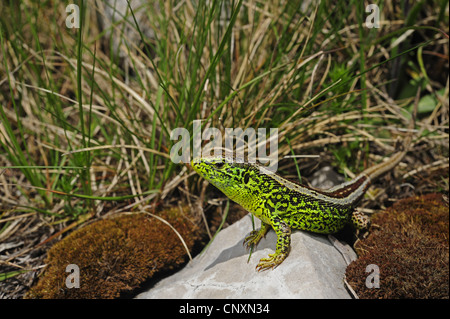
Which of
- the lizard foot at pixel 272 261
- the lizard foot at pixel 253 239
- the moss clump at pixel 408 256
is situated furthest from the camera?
the lizard foot at pixel 253 239

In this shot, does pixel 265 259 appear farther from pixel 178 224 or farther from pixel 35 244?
pixel 35 244

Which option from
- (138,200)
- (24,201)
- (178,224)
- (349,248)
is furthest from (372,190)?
(24,201)

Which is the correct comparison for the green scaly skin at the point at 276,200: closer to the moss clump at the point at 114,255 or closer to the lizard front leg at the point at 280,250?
the lizard front leg at the point at 280,250

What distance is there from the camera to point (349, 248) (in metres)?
3.93

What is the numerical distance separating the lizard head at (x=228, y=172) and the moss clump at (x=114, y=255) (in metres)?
1.23

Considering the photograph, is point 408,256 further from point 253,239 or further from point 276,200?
point 253,239

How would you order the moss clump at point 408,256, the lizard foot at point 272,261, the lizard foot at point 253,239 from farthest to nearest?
the lizard foot at point 253,239, the lizard foot at point 272,261, the moss clump at point 408,256

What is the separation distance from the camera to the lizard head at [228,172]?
346 cm

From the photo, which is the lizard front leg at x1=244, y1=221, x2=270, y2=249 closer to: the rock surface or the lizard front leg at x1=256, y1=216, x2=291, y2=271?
the rock surface

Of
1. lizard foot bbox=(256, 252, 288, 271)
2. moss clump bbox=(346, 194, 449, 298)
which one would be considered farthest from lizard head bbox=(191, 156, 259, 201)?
moss clump bbox=(346, 194, 449, 298)

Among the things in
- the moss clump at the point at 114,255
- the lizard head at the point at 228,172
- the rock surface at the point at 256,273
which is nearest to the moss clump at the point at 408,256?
the rock surface at the point at 256,273

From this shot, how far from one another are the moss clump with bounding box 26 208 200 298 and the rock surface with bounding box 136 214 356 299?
23 cm

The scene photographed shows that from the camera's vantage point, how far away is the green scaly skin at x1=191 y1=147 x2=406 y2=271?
137 inches

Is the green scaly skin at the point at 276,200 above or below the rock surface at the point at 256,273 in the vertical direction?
above
